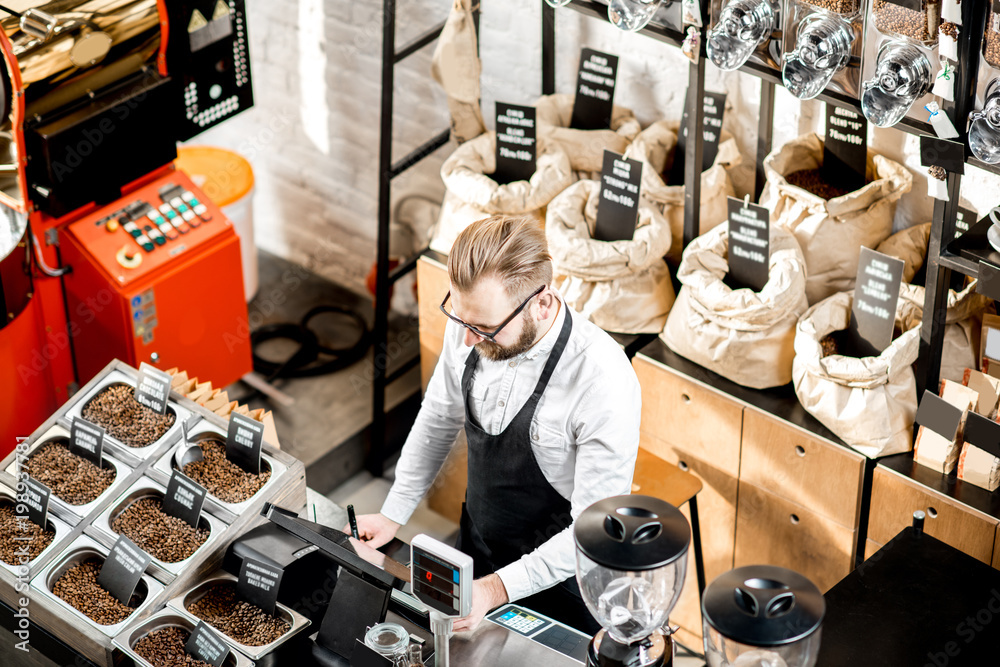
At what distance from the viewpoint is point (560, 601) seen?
2307mm

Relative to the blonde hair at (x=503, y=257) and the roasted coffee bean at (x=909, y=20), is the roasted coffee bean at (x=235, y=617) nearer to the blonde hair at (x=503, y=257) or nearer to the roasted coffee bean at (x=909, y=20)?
the blonde hair at (x=503, y=257)

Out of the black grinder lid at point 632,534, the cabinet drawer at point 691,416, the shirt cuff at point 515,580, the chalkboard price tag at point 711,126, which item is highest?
the black grinder lid at point 632,534

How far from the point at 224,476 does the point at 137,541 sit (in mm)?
221

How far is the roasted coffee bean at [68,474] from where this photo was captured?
2.34 m

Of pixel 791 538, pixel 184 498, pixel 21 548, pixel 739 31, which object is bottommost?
pixel 791 538

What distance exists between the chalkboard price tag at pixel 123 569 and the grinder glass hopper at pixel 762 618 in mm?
1194

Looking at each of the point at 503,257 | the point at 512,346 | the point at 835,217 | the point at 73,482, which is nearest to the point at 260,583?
the point at 73,482

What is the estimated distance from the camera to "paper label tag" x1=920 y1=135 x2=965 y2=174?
2240 millimetres

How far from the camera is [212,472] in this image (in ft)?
7.72

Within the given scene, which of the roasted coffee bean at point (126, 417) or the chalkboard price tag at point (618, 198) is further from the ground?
the chalkboard price tag at point (618, 198)

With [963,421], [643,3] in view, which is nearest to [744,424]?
[963,421]

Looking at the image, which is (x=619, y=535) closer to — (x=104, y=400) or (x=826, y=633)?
(x=826, y=633)

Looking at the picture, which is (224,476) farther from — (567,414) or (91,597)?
(567,414)

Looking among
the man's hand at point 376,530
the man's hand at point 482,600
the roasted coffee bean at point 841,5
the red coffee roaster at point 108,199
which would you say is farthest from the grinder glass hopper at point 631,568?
the red coffee roaster at point 108,199
